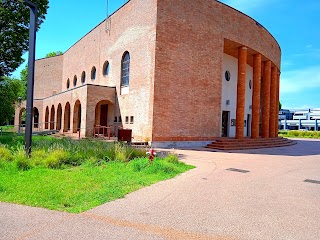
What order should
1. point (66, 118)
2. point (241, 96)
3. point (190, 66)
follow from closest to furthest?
point (190, 66) < point (241, 96) < point (66, 118)

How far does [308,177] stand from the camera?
912 centimetres

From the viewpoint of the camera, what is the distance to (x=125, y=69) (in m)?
21.4

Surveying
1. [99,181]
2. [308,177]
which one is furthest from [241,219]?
[308,177]

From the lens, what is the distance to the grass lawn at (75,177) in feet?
17.5

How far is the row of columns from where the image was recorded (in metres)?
22.2

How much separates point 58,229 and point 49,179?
3311 mm

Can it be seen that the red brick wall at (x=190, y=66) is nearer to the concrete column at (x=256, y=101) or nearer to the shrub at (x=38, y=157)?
the concrete column at (x=256, y=101)

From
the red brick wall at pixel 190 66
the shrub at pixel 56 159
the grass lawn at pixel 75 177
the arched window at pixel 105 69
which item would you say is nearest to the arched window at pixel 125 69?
the arched window at pixel 105 69

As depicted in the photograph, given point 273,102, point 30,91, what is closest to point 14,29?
point 30,91

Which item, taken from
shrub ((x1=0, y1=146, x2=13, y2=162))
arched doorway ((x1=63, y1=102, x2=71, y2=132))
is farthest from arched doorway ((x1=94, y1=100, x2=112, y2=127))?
shrub ((x1=0, y1=146, x2=13, y2=162))

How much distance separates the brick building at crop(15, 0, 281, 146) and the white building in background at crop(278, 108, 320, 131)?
67.7 meters

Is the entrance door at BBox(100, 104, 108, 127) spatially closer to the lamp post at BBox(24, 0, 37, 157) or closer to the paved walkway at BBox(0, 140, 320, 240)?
the lamp post at BBox(24, 0, 37, 157)

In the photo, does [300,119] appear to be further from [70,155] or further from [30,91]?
[30,91]

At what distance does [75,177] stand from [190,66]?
13.5 m
